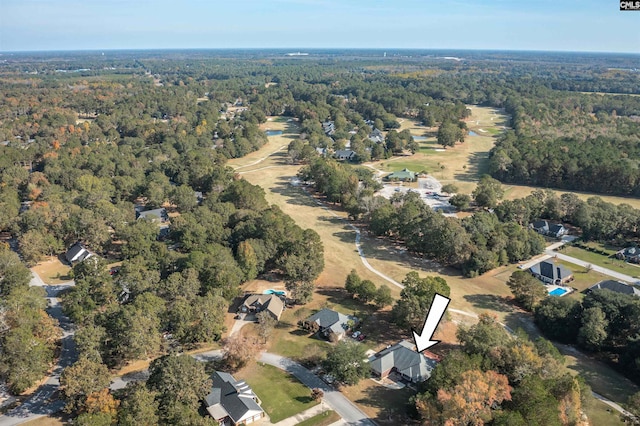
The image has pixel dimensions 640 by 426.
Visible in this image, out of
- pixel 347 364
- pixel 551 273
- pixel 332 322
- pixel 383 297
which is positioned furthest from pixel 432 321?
pixel 551 273

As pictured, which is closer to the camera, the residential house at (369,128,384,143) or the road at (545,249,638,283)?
the road at (545,249,638,283)

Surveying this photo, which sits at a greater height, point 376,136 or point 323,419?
point 376,136

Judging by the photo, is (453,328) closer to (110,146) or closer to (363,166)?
(363,166)

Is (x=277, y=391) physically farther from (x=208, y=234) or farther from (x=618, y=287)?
(x=618, y=287)

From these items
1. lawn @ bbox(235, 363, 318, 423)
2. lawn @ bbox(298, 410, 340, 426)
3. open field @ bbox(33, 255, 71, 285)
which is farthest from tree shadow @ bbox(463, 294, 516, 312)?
open field @ bbox(33, 255, 71, 285)

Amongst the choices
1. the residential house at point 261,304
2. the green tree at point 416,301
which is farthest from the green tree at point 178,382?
the green tree at point 416,301

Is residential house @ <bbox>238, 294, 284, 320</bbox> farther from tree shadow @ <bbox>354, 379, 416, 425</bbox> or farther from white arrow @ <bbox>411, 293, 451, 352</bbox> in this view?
white arrow @ <bbox>411, 293, 451, 352</bbox>
